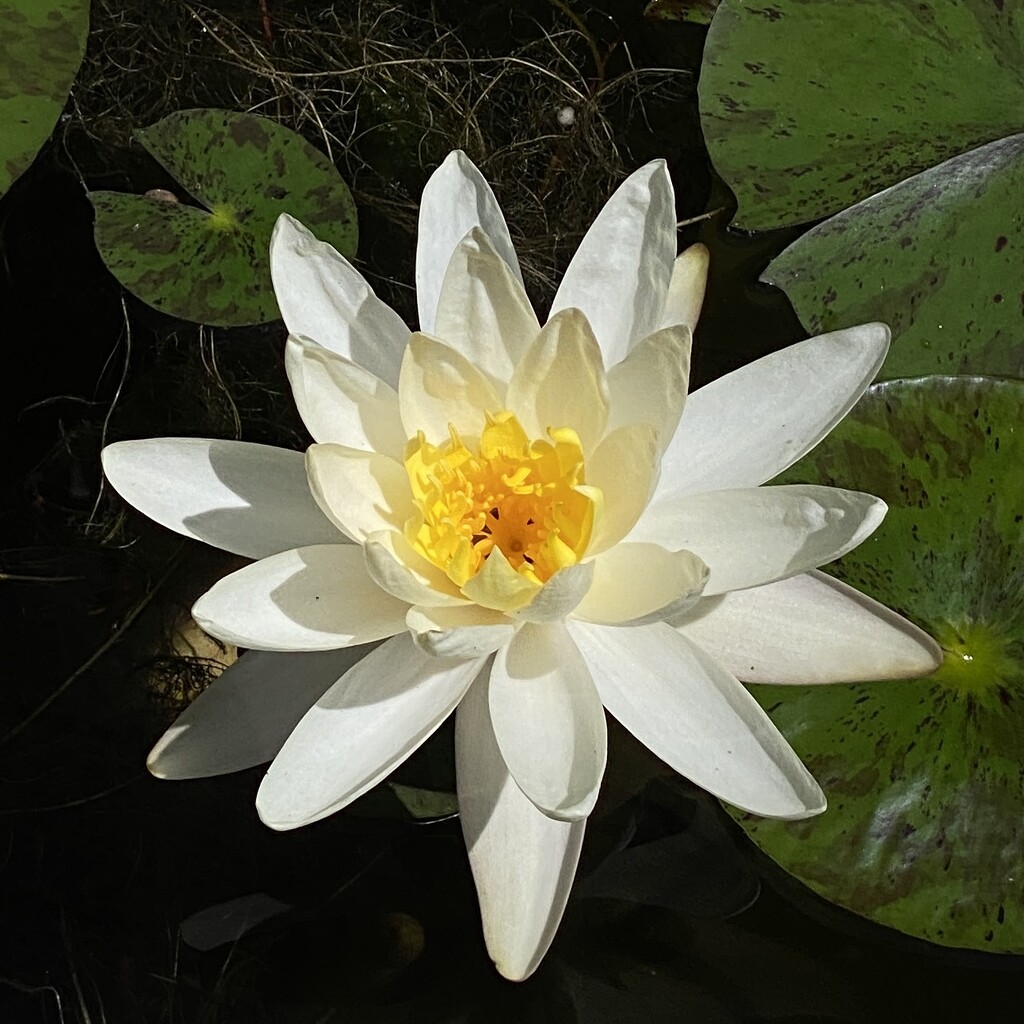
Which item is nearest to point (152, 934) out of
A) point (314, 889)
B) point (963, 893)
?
point (314, 889)

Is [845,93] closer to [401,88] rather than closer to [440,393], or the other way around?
[440,393]

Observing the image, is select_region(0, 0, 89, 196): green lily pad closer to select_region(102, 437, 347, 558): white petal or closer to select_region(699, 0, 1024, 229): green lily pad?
select_region(102, 437, 347, 558): white petal

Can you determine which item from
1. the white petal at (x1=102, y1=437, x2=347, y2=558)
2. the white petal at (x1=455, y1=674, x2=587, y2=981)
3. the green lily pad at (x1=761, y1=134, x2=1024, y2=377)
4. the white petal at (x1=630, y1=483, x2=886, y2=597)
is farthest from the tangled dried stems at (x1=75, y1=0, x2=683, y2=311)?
the white petal at (x1=455, y1=674, x2=587, y2=981)

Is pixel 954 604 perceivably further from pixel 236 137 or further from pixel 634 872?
pixel 236 137

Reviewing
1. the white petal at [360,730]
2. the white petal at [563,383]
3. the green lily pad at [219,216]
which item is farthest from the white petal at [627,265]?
the green lily pad at [219,216]

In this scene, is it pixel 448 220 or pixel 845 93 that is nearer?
pixel 448 220

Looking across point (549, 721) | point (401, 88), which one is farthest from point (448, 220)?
point (401, 88)
